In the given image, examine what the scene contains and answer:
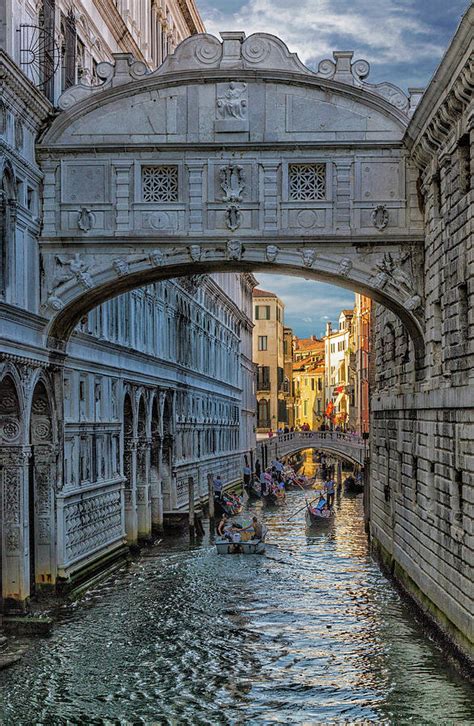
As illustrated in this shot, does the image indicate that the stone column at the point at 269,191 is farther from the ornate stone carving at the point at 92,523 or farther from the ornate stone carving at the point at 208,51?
the ornate stone carving at the point at 92,523

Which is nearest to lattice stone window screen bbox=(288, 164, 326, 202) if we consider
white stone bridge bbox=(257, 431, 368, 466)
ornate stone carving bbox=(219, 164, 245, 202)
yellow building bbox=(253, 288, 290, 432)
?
ornate stone carving bbox=(219, 164, 245, 202)

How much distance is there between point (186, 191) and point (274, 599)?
7.84 m

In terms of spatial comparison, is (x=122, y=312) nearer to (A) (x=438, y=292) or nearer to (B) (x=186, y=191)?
(B) (x=186, y=191)

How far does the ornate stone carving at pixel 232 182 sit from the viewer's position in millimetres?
17703

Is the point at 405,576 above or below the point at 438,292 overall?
below

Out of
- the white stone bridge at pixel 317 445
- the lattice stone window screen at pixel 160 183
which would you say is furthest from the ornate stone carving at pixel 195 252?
the white stone bridge at pixel 317 445

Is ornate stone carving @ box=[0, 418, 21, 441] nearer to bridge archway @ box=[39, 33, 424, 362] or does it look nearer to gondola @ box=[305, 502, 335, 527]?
bridge archway @ box=[39, 33, 424, 362]

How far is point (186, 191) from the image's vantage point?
58.3 feet

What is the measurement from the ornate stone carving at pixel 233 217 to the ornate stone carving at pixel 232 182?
0.13 meters

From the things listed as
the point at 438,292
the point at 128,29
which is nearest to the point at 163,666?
the point at 438,292

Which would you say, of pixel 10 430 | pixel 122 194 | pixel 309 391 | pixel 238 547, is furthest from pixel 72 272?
pixel 309 391

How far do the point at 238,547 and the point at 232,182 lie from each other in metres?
11.2

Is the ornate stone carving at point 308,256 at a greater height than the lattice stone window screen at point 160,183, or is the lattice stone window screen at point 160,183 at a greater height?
the lattice stone window screen at point 160,183

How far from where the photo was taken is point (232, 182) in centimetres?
1772
